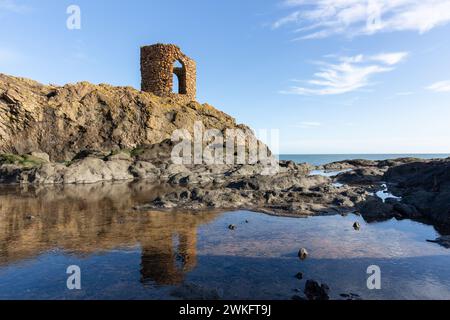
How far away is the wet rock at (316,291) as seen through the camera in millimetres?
8141

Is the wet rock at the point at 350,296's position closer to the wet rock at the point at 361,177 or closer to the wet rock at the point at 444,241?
the wet rock at the point at 444,241

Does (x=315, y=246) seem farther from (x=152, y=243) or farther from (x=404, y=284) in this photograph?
(x=152, y=243)

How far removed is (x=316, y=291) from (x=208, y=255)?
14.3 ft

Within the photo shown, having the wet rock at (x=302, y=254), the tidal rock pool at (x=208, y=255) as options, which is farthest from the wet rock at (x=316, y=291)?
the wet rock at (x=302, y=254)

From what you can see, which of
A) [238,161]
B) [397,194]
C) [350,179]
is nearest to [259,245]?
[397,194]

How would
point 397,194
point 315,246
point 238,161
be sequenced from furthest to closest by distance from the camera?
point 238,161, point 397,194, point 315,246

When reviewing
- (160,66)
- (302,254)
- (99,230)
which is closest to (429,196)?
(302,254)

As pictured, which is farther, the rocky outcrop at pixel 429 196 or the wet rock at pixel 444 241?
the rocky outcrop at pixel 429 196

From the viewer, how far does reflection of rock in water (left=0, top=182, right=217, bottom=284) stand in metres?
11.2

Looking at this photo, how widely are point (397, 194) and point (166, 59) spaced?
152 feet

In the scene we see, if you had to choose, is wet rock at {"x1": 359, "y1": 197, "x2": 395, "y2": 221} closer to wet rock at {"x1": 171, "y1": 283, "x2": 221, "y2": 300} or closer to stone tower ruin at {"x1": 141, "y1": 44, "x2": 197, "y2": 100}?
wet rock at {"x1": 171, "y1": 283, "x2": 221, "y2": 300}

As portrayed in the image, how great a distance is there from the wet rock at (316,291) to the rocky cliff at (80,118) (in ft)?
154

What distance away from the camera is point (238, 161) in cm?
5484

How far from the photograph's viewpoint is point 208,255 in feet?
38.2
